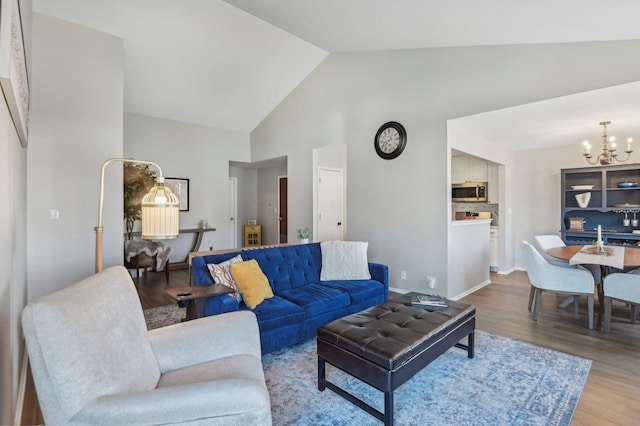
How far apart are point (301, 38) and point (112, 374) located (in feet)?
14.2

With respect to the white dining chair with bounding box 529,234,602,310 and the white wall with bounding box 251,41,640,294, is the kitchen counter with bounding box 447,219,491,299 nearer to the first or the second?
the white wall with bounding box 251,41,640,294

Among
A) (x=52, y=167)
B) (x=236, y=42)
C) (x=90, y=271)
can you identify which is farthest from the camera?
(x=236, y=42)

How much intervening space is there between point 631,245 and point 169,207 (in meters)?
6.17

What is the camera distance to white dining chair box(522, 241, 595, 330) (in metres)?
3.14

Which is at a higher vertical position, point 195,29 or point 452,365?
point 195,29

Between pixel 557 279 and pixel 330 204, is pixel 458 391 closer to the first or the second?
pixel 557 279

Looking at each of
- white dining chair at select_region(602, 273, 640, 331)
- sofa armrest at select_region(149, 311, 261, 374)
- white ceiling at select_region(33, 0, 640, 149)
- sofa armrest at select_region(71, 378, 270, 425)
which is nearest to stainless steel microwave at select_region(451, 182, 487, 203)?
white ceiling at select_region(33, 0, 640, 149)

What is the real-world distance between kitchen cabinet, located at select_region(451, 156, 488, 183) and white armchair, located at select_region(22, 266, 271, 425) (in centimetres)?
596

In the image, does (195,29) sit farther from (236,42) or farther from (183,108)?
(183,108)

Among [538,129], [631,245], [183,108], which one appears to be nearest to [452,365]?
[538,129]

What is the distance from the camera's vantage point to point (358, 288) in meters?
3.18

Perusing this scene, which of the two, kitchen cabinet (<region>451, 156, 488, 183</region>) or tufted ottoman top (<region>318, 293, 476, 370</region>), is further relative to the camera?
kitchen cabinet (<region>451, 156, 488, 183</region>)

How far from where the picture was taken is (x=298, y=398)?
2006mm

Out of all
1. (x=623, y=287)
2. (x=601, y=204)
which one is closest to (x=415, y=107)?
(x=623, y=287)
